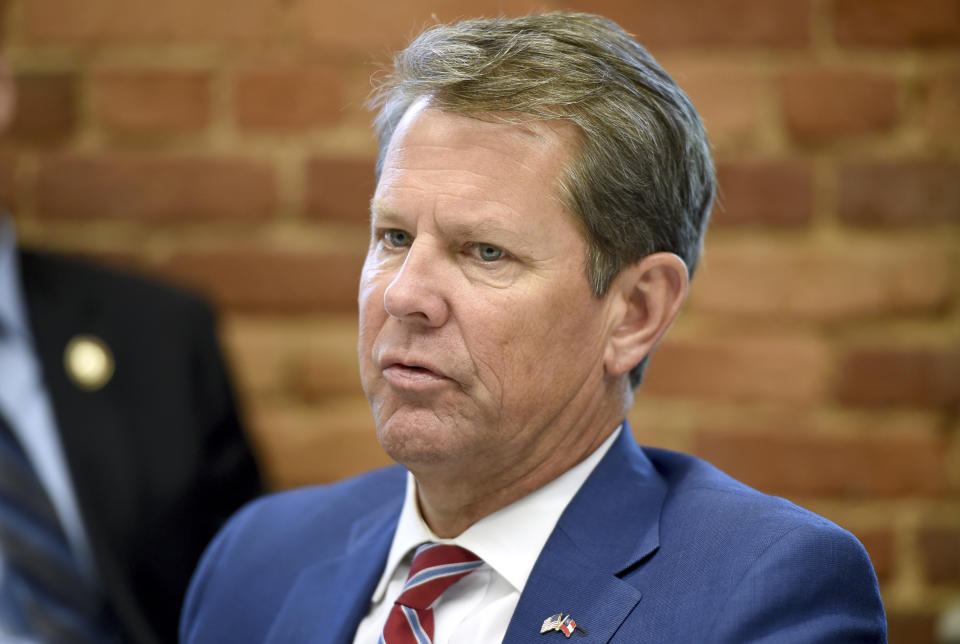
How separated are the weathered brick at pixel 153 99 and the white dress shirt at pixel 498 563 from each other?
1.04 metres

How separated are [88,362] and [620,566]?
1.14 metres

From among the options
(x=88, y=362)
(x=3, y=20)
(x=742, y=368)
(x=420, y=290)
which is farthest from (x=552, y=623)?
(x=3, y=20)

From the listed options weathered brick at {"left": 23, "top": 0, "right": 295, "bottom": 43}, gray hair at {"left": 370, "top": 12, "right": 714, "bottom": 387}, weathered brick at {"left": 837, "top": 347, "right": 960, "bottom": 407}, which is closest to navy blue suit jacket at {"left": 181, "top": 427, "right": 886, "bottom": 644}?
gray hair at {"left": 370, "top": 12, "right": 714, "bottom": 387}

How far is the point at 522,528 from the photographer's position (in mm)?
1183

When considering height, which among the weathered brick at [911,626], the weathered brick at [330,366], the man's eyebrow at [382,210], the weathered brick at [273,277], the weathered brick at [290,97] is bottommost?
the weathered brick at [911,626]

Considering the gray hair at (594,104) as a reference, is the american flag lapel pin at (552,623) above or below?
below

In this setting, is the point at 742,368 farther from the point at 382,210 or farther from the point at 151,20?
the point at 151,20

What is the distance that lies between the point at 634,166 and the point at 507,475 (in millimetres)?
356

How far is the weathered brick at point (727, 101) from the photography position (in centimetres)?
187

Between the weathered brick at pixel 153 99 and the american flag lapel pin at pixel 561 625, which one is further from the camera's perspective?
the weathered brick at pixel 153 99

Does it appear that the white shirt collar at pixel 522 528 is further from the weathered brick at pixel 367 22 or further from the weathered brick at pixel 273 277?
the weathered brick at pixel 367 22

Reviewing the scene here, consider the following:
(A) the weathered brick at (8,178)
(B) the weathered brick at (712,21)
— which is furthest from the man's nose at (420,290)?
(A) the weathered brick at (8,178)

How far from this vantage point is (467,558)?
3.90 feet

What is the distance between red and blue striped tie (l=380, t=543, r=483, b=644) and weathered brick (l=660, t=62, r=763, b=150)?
973mm
